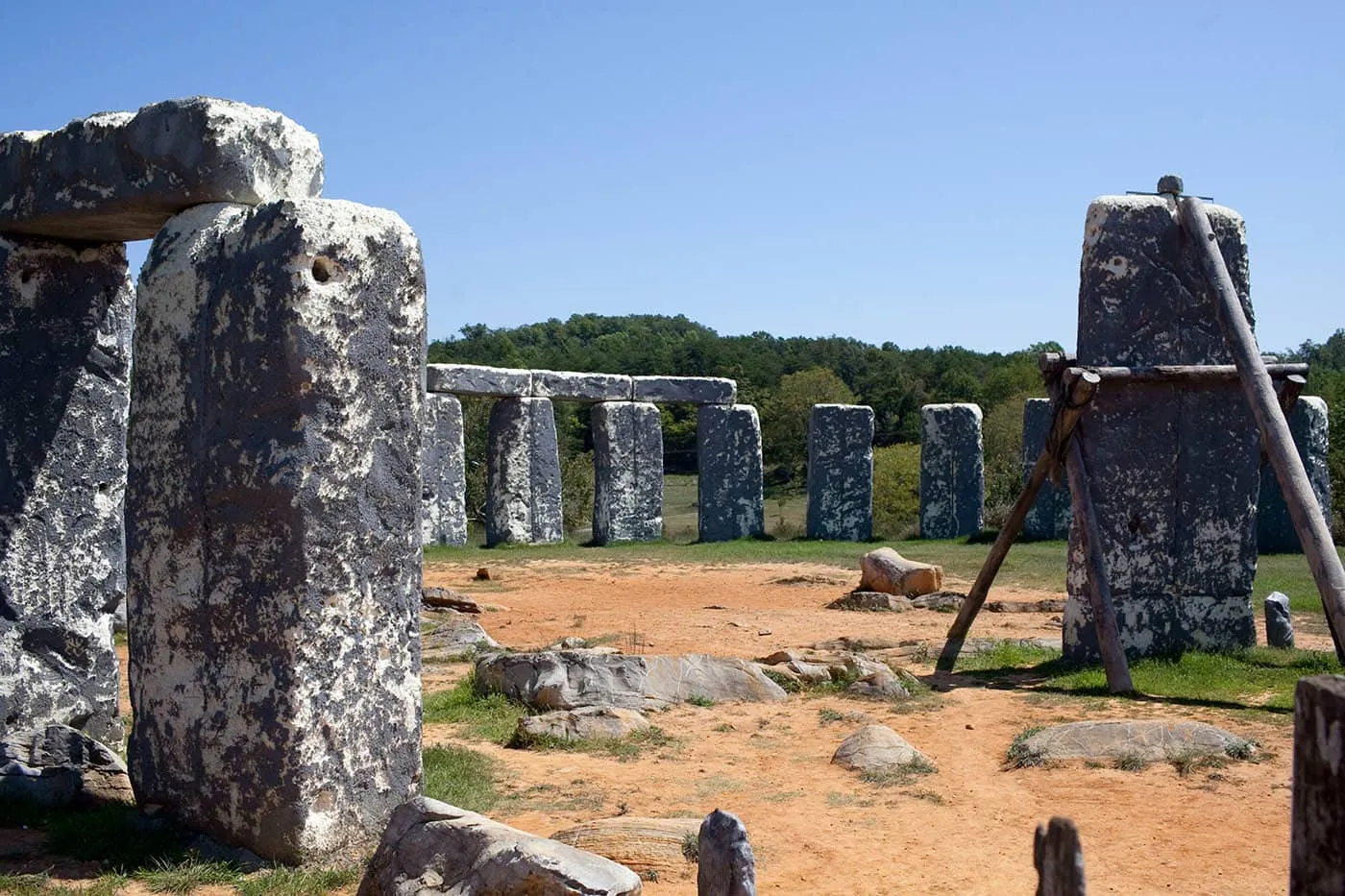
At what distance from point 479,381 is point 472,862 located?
17215 mm

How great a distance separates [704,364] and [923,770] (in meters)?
37.3

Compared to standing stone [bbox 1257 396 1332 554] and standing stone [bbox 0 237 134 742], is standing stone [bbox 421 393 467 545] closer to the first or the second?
standing stone [bbox 1257 396 1332 554]

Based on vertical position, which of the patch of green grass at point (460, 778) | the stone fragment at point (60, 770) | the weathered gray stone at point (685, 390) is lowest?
the patch of green grass at point (460, 778)

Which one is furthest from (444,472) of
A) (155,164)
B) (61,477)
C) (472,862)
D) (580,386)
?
(472,862)

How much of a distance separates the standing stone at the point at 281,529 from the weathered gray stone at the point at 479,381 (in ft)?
49.8

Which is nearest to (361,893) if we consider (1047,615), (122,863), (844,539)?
(122,863)

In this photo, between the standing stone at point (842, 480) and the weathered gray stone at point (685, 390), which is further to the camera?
the weathered gray stone at point (685, 390)

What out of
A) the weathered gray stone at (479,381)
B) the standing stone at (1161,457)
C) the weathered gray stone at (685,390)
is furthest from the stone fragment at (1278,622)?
the weathered gray stone at (685,390)

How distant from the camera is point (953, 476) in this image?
22.0 metres

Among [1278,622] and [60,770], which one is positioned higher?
[1278,622]

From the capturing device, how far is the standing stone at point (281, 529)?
4953 mm

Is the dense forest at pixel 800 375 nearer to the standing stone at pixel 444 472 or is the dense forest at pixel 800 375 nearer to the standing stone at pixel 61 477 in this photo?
the standing stone at pixel 444 472

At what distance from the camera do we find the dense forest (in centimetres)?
2953

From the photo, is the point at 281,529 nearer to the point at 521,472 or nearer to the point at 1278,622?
the point at 1278,622
